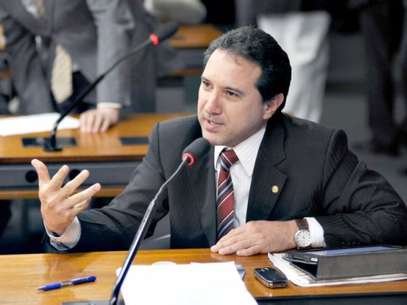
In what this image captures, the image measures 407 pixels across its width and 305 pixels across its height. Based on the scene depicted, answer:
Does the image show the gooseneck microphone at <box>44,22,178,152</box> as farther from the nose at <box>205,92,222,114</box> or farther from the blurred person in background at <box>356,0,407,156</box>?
the blurred person in background at <box>356,0,407,156</box>

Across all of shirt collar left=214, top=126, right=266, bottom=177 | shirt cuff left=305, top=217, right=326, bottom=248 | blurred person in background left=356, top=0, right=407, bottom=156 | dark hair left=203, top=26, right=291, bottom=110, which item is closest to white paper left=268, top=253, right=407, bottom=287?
shirt cuff left=305, top=217, right=326, bottom=248

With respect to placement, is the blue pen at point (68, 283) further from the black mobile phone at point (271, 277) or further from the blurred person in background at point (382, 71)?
the blurred person in background at point (382, 71)

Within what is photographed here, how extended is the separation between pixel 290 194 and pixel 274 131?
0.21m

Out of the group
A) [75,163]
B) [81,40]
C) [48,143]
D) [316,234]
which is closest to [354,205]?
[316,234]

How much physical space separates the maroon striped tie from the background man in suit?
1.32m

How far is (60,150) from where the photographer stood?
4023 millimetres

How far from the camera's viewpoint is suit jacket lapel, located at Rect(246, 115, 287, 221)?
3.15m

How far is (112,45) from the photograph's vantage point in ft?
15.2

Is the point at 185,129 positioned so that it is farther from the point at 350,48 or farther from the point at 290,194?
the point at 350,48

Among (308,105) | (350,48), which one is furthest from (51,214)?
(350,48)

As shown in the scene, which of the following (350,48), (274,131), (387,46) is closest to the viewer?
(274,131)

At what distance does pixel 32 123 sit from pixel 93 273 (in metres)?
1.85

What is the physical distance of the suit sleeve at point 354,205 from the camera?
3.04 meters

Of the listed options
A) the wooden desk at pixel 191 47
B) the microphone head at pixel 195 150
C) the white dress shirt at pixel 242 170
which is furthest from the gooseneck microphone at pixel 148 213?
the wooden desk at pixel 191 47
